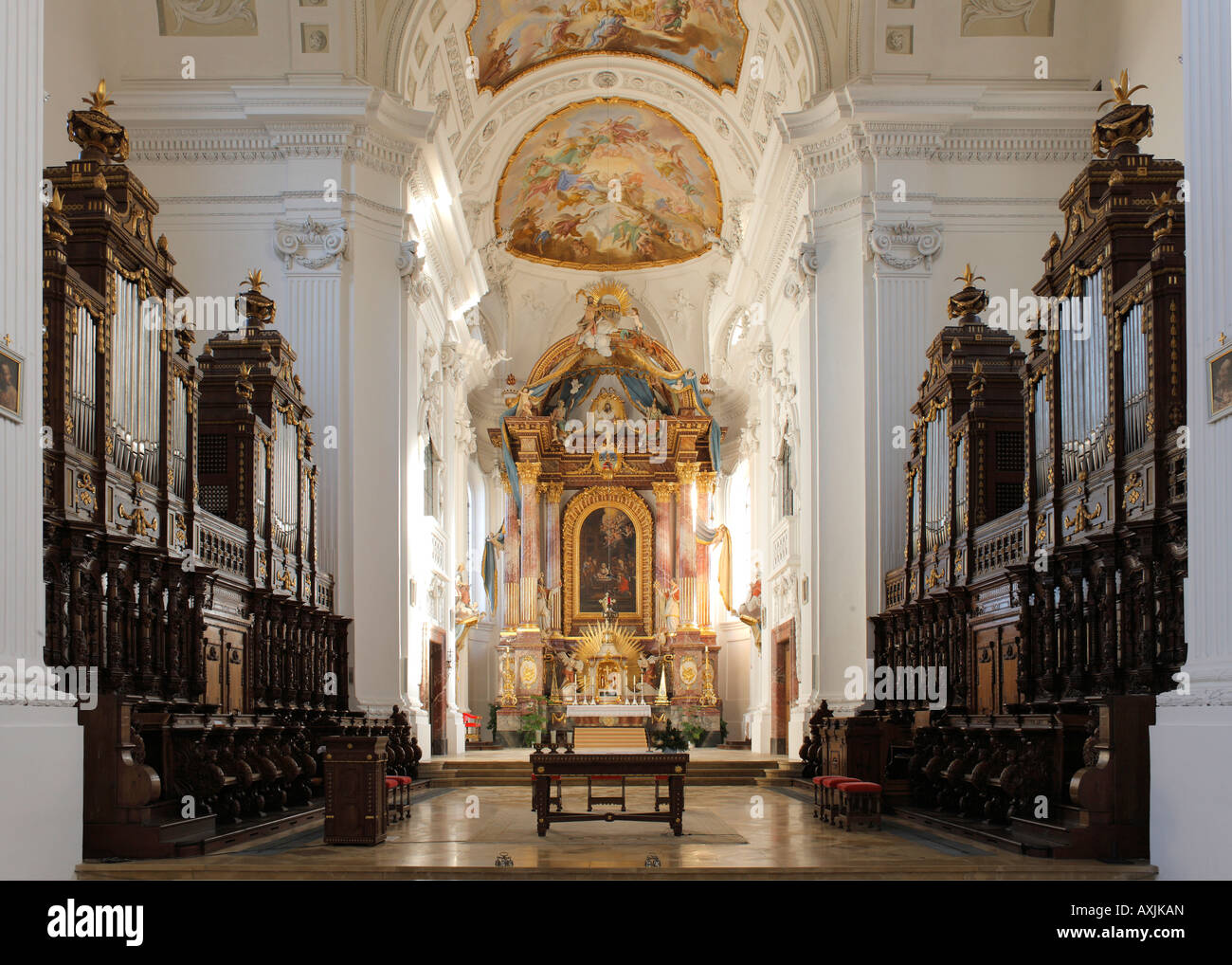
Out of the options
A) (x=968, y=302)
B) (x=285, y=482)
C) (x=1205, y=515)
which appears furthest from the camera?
(x=968, y=302)

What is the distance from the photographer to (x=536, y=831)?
35.8 feet

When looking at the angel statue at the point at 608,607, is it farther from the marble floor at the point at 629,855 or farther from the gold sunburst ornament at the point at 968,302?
the marble floor at the point at 629,855

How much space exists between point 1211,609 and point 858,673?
9.94m

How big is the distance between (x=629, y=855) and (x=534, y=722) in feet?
56.9

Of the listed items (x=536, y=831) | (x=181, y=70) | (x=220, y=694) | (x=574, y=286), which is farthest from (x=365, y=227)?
(x=574, y=286)

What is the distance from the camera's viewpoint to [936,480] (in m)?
13.8

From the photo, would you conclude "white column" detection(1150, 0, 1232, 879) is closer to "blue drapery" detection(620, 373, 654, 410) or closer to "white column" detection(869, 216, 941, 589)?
"white column" detection(869, 216, 941, 589)

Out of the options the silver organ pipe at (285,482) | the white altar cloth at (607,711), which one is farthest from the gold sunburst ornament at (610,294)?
the silver organ pipe at (285,482)

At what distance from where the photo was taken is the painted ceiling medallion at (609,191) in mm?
24500

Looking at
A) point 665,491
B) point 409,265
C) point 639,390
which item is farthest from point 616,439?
point 409,265

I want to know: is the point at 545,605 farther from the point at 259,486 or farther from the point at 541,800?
the point at 541,800

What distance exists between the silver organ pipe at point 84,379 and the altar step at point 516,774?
31.1 ft

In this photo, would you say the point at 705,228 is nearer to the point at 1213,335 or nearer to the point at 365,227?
the point at 365,227

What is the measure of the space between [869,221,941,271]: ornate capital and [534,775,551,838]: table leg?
8.93m
